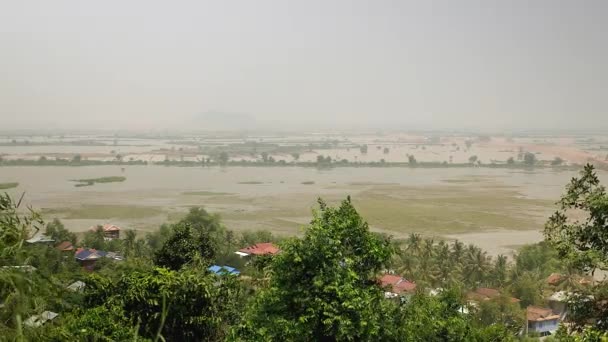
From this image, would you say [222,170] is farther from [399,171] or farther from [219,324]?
[219,324]

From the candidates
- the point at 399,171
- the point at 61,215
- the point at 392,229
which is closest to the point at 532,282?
the point at 392,229

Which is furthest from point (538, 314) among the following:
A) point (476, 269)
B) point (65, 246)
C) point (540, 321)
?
point (65, 246)

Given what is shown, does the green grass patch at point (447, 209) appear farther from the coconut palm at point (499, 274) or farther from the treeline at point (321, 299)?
the treeline at point (321, 299)

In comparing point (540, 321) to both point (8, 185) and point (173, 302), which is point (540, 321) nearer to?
point (173, 302)

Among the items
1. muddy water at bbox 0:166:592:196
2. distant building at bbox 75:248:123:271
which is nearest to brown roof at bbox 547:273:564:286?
distant building at bbox 75:248:123:271

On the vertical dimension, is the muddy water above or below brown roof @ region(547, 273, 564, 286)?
above

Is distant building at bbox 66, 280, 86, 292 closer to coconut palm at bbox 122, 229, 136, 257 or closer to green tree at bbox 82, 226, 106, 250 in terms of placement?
coconut palm at bbox 122, 229, 136, 257
